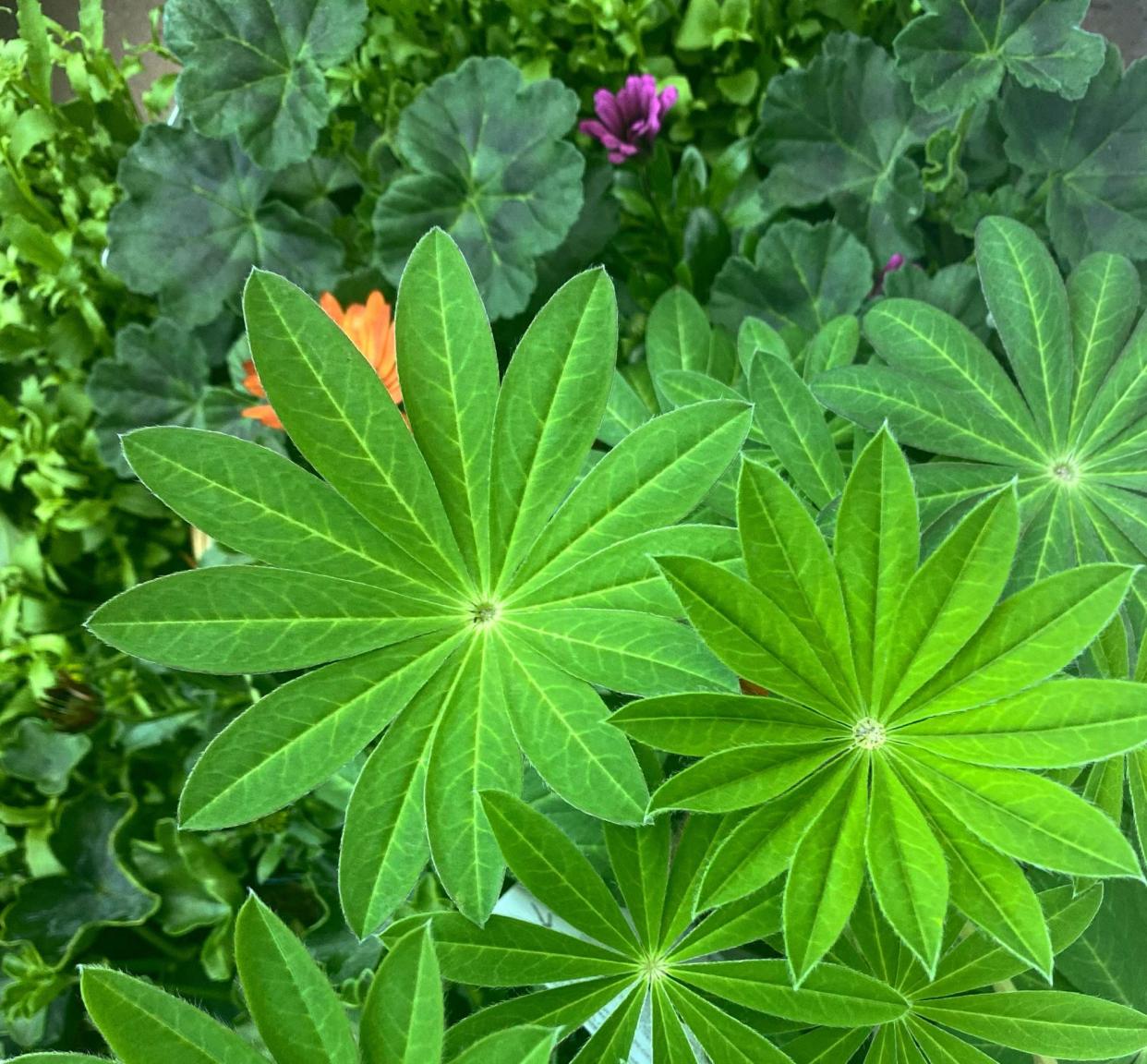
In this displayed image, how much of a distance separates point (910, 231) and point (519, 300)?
1.50 ft

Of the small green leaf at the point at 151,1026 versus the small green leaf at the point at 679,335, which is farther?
the small green leaf at the point at 679,335

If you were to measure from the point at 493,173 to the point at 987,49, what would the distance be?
21.7 inches

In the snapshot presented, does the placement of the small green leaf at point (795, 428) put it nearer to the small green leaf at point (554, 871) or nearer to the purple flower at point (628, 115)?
the small green leaf at point (554, 871)

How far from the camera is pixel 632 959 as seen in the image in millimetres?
578

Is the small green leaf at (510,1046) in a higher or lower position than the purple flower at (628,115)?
lower

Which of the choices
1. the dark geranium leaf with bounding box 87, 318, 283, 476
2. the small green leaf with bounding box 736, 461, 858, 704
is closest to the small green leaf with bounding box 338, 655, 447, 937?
the small green leaf with bounding box 736, 461, 858, 704

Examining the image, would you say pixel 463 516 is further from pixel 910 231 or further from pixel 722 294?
pixel 910 231

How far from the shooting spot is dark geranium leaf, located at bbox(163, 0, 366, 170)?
109 cm

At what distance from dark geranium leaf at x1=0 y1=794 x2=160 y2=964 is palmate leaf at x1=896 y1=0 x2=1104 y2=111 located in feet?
3.79

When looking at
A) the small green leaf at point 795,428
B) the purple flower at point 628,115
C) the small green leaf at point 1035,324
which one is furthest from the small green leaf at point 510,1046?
the purple flower at point 628,115

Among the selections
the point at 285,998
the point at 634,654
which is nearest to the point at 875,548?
the point at 634,654

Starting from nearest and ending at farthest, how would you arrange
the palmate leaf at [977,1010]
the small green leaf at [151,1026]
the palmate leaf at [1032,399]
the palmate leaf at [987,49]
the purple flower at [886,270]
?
the small green leaf at [151,1026], the palmate leaf at [977,1010], the palmate leaf at [1032,399], the palmate leaf at [987,49], the purple flower at [886,270]

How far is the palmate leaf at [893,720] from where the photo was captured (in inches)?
18.9

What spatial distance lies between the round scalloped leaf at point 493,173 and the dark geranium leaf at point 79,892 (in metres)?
0.72
